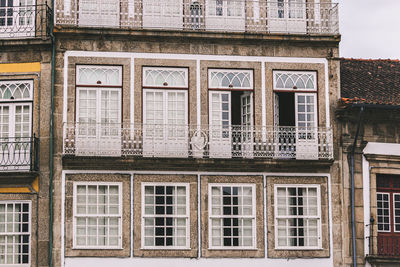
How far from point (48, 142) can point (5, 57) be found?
259 centimetres

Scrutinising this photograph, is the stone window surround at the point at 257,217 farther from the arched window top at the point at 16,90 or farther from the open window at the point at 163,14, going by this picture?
the arched window top at the point at 16,90

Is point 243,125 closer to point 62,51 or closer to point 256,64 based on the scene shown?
point 256,64

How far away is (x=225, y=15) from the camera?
23922mm

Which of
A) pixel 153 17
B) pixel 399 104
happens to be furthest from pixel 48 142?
pixel 399 104

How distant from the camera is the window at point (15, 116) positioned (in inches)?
890

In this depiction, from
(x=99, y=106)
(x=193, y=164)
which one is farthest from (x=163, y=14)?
(x=193, y=164)

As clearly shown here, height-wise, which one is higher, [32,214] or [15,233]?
[32,214]

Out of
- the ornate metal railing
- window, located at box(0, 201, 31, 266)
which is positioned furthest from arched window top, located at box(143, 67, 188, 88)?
window, located at box(0, 201, 31, 266)

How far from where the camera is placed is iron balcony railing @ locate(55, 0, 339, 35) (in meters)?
23.3

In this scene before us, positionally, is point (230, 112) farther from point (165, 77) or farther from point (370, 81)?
point (370, 81)

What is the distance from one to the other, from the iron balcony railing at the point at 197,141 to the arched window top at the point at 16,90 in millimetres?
1401

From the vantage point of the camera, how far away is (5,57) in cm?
2297

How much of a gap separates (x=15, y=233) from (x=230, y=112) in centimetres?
656

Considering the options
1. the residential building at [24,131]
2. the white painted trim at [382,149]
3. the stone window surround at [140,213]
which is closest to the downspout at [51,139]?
the residential building at [24,131]
